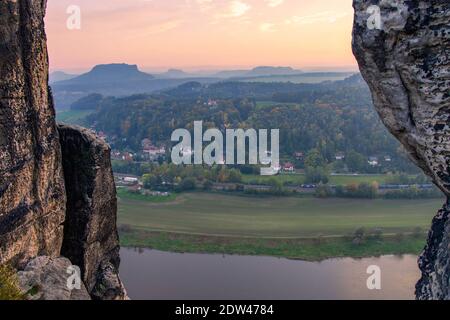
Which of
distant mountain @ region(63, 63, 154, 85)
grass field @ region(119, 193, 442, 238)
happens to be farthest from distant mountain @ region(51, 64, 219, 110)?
grass field @ region(119, 193, 442, 238)

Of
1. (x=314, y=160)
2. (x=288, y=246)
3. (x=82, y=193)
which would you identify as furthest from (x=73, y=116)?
(x=82, y=193)

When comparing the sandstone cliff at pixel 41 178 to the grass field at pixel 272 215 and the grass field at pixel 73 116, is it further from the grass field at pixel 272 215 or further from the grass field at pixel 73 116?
the grass field at pixel 73 116

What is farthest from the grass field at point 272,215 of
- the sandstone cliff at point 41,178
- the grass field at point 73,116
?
the grass field at point 73,116

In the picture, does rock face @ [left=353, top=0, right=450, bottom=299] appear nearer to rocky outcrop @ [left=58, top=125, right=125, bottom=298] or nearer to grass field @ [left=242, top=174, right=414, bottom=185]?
rocky outcrop @ [left=58, top=125, right=125, bottom=298]

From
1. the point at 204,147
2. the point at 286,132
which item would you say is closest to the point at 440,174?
the point at 204,147

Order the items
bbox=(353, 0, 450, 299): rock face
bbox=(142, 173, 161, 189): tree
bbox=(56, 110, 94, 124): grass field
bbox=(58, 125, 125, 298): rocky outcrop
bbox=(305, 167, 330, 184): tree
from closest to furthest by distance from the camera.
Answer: bbox=(353, 0, 450, 299): rock face → bbox=(58, 125, 125, 298): rocky outcrop → bbox=(305, 167, 330, 184): tree → bbox=(142, 173, 161, 189): tree → bbox=(56, 110, 94, 124): grass field

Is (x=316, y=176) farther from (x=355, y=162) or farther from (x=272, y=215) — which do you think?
(x=272, y=215)
